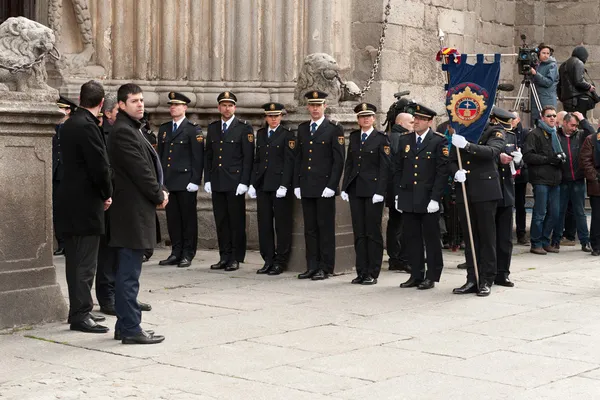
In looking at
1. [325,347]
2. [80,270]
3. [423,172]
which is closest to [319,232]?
[423,172]

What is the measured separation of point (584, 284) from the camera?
12062 mm

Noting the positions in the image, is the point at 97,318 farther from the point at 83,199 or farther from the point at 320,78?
the point at 320,78

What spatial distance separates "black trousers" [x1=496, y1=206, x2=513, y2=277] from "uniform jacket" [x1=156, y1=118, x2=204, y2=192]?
10.6ft

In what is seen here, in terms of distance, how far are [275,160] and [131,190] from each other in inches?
164

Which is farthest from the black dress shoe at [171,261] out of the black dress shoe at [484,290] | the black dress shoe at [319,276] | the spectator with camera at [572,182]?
the spectator with camera at [572,182]

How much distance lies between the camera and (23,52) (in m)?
9.39

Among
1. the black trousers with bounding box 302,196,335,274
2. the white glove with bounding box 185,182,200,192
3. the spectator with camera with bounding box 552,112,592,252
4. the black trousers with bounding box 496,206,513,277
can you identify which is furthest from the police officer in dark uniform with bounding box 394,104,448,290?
the spectator with camera with bounding box 552,112,592,252

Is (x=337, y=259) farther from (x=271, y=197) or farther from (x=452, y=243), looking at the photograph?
(x=452, y=243)

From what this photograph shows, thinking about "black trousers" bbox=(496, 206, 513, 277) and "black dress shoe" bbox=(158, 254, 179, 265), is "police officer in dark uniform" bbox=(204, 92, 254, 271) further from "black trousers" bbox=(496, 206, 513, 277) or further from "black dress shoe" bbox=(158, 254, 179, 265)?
"black trousers" bbox=(496, 206, 513, 277)

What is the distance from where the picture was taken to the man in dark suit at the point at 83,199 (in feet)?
29.7

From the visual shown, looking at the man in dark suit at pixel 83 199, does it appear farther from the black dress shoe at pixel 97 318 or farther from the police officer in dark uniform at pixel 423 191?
the police officer in dark uniform at pixel 423 191

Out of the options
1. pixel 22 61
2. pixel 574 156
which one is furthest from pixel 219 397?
pixel 574 156

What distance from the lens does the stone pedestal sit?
9109 mm

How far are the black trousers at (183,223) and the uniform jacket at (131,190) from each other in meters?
4.38
